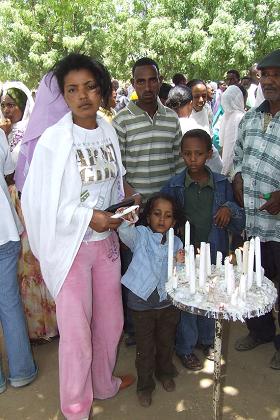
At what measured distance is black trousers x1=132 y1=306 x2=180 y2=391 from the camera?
265 cm

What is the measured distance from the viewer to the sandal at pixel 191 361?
9.96 ft

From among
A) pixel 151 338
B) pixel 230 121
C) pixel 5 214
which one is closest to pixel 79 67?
pixel 5 214

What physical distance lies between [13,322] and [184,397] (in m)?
1.25

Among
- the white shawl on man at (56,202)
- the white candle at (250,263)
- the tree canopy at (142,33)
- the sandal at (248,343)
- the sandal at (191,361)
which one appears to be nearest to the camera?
the white candle at (250,263)

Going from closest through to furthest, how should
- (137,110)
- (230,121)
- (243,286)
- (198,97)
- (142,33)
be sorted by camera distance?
1. (243,286)
2. (137,110)
3. (198,97)
4. (230,121)
5. (142,33)

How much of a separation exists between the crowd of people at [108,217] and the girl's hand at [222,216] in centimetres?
1

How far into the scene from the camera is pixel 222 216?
105 inches

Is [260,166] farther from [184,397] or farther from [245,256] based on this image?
[184,397]

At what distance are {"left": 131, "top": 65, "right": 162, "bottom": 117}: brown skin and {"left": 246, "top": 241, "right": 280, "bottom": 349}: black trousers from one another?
1.33m

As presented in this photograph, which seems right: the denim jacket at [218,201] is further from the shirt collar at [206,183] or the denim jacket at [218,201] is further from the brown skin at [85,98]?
the brown skin at [85,98]

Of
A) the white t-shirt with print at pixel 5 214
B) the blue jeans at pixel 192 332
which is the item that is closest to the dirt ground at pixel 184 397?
the blue jeans at pixel 192 332

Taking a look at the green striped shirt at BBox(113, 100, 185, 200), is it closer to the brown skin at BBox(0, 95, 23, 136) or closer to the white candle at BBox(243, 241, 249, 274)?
the brown skin at BBox(0, 95, 23, 136)

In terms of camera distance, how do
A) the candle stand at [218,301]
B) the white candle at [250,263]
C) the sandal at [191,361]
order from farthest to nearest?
the sandal at [191,361], the white candle at [250,263], the candle stand at [218,301]

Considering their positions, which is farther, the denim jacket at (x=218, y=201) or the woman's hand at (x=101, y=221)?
the denim jacket at (x=218, y=201)
